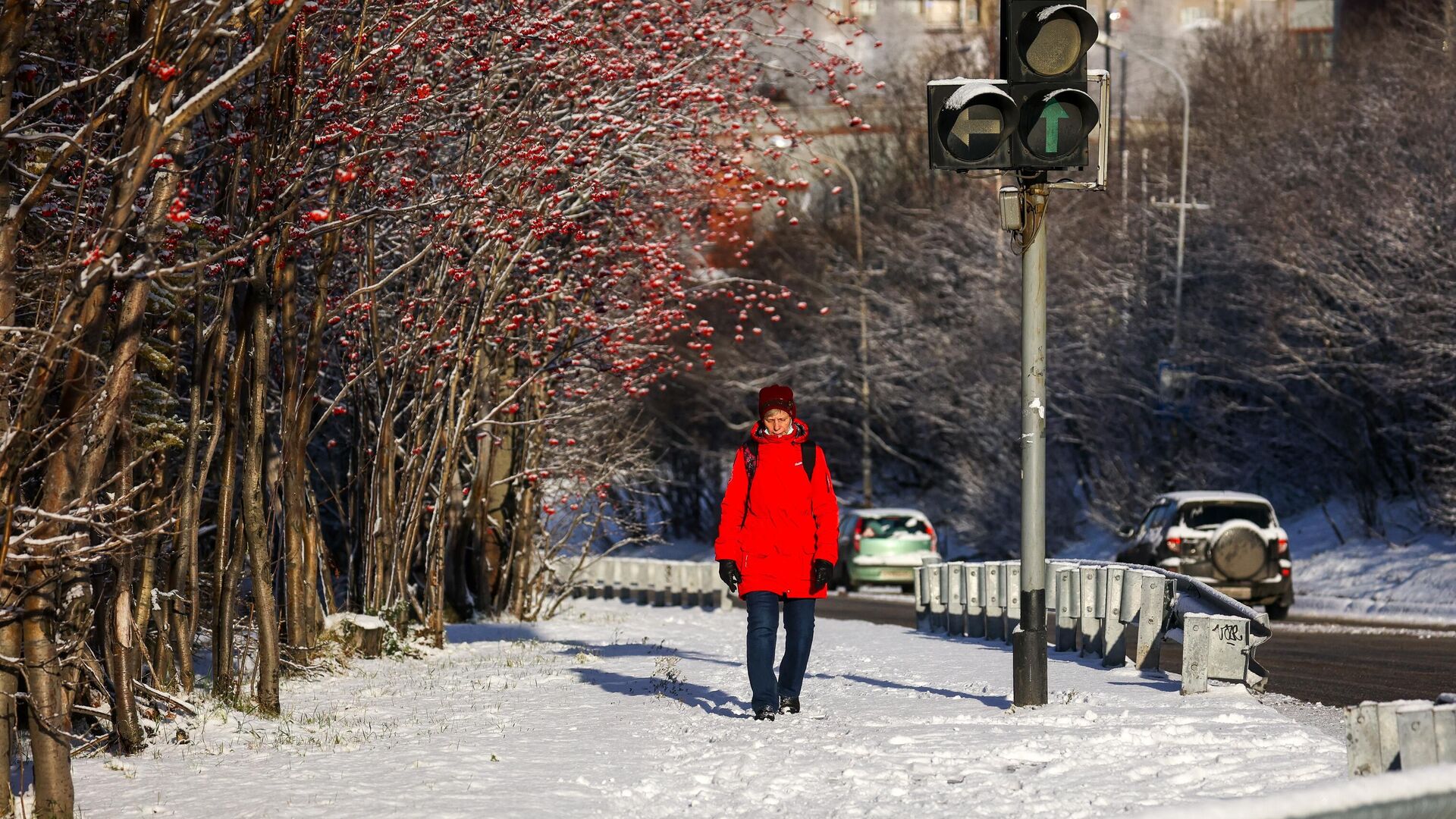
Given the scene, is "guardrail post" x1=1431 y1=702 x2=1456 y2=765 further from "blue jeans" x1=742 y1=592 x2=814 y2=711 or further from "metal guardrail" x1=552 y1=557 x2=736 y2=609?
"metal guardrail" x1=552 y1=557 x2=736 y2=609

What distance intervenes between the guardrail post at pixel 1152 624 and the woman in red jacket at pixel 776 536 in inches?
151

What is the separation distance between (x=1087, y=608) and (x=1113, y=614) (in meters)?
0.74

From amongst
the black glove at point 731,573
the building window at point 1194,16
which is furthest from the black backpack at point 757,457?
the building window at point 1194,16

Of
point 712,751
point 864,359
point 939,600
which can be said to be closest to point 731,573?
point 712,751

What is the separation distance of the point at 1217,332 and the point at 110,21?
1289 inches

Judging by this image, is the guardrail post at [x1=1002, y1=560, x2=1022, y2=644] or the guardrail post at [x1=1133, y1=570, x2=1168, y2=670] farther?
the guardrail post at [x1=1002, y1=560, x2=1022, y2=644]

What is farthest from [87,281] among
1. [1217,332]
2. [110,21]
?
[1217,332]

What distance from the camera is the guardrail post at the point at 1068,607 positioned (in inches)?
620

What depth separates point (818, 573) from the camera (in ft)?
35.1

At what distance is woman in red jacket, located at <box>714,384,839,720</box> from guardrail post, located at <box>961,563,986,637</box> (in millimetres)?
7387

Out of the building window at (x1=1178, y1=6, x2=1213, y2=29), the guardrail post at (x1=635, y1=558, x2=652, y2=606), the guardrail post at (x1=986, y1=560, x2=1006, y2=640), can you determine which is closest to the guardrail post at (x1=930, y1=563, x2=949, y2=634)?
the guardrail post at (x1=986, y1=560, x2=1006, y2=640)

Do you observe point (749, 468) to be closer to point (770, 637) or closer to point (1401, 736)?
point (770, 637)

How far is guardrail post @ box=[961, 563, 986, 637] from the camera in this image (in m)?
18.2

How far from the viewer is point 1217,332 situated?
39.8 m
